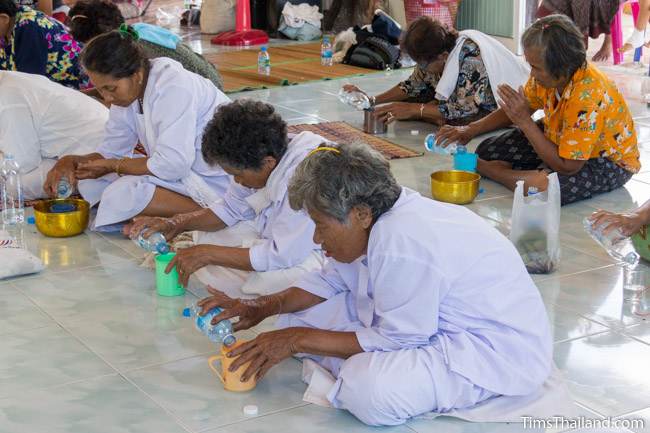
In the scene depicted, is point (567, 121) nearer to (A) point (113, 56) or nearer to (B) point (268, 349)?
(A) point (113, 56)

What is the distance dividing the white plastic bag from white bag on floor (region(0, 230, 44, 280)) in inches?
73.1

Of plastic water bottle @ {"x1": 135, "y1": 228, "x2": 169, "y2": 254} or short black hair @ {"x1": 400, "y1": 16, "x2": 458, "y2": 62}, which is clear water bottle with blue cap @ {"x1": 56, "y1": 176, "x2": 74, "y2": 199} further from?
short black hair @ {"x1": 400, "y1": 16, "x2": 458, "y2": 62}

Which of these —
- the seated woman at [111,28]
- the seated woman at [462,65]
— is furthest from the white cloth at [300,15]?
the seated woman at [111,28]

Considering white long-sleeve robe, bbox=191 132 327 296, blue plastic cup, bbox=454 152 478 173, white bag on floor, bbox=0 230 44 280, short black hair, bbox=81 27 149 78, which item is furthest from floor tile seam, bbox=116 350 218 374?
blue plastic cup, bbox=454 152 478 173

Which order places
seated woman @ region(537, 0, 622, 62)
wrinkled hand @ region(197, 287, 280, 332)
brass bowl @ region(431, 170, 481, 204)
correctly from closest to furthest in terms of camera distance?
wrinkled hand @ region(197, 287, 280, 332) < brass bowl @ region(431, 170, 481, 204) < seated woman @ region(537, 0, 622, 62)

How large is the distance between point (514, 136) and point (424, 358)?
260 centimetres

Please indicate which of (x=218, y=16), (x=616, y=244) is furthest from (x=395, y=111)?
(x=218, y=16)

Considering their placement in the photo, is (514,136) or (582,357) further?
(514,136)

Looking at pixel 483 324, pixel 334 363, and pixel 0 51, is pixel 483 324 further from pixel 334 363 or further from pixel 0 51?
→ pixel 0 51

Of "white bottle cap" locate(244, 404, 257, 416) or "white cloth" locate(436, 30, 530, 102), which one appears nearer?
"white bottle cap" locate(244, 404, 257, 416)

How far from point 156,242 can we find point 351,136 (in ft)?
8.01

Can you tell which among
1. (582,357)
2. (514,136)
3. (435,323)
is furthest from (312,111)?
(435,323)

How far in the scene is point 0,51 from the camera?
559 centimetres

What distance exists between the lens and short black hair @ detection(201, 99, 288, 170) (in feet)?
9.84
